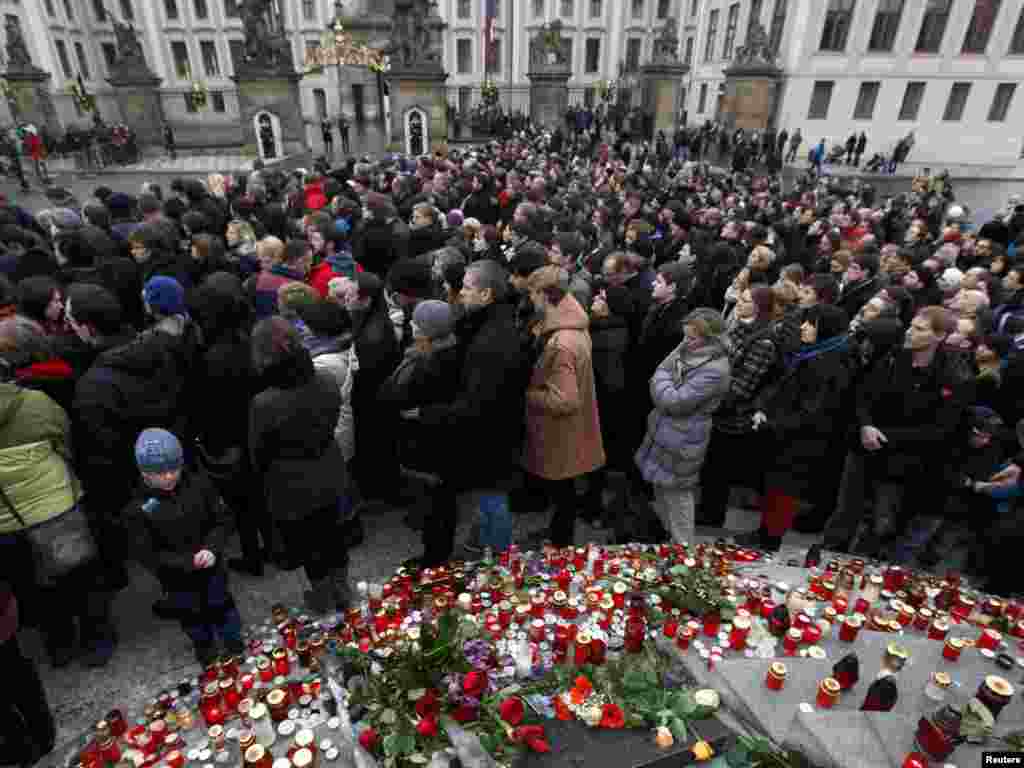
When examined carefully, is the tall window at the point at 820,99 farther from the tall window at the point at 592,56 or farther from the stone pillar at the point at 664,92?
the tall window at the point at 592,56

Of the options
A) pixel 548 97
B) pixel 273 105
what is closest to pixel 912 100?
pixel 548 97

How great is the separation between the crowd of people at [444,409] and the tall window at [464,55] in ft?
163

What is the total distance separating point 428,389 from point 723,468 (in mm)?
2583

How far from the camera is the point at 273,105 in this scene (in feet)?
73.7

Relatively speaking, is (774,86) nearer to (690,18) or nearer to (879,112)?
(879,112)

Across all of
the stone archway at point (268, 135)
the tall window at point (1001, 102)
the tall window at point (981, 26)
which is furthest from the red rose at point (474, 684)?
the tall window at point (1001, 102)

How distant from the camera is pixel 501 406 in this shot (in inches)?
146

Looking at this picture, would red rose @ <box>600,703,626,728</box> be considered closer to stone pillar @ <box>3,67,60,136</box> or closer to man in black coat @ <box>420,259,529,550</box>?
man in black coat @ <box>420,259,529,550</box>

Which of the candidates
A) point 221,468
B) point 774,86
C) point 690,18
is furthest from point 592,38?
point 221,468

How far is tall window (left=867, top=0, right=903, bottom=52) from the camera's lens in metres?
27.8

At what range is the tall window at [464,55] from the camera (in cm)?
4862

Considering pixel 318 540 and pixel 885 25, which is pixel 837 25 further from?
pixel 318 540

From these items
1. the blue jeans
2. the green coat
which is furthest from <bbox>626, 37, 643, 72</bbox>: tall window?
the green coat

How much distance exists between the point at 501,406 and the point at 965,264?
26.3ft
